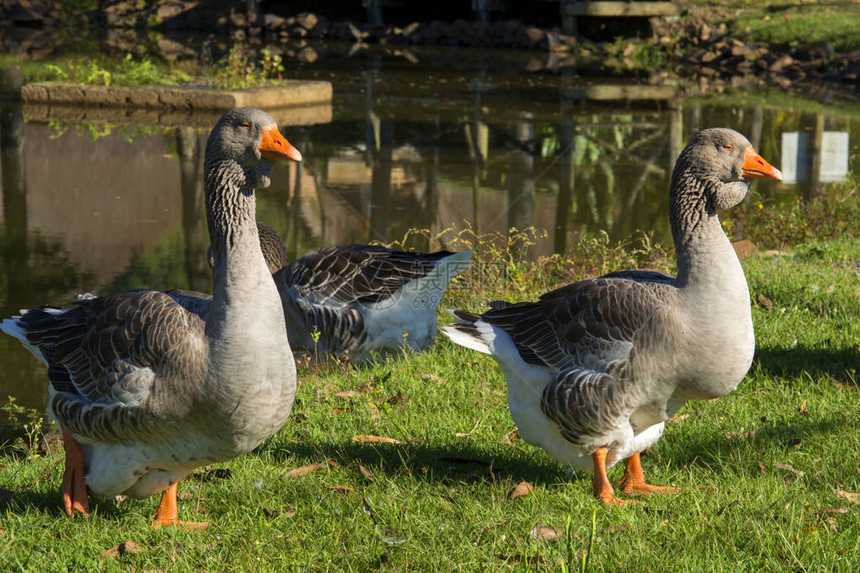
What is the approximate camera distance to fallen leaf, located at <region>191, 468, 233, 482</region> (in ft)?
16.3

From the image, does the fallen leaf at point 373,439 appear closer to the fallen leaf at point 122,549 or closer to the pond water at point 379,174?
the fallen leaf at point 122,549

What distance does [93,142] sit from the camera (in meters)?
15.8

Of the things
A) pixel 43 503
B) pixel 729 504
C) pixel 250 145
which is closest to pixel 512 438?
pixel 729 504

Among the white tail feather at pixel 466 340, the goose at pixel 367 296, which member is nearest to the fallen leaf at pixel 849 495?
the white tail feather at pixel 466 340

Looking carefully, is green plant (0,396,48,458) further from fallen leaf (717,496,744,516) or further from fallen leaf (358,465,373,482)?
fallen leaf (717,496,744,516)

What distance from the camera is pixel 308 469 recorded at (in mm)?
→ 4934

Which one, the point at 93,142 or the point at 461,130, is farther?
the point at 461,130

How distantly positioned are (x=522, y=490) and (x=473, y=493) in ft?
0.85

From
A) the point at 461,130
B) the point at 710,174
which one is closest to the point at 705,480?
the point at 710,174

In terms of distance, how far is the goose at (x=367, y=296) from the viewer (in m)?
6.90

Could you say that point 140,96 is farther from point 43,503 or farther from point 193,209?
point 43,503

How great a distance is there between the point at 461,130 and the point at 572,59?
11863 mm

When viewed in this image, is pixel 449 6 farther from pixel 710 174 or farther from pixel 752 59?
pixel 710 174

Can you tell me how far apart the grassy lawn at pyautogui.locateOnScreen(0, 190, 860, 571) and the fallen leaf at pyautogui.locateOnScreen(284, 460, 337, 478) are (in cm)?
1
